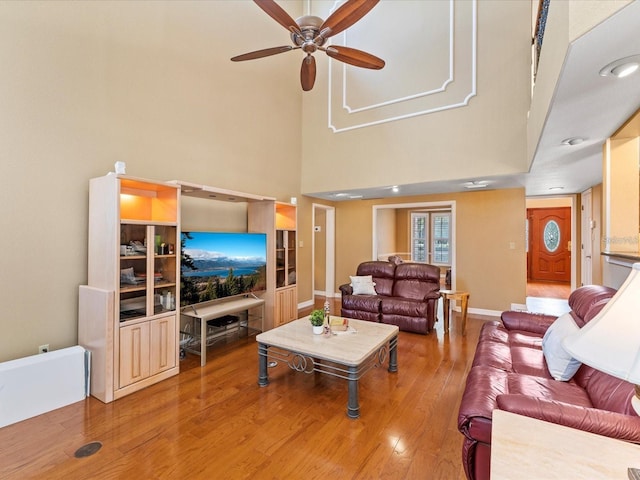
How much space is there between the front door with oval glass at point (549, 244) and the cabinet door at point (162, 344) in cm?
991

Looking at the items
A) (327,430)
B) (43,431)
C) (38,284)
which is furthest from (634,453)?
(38,284)

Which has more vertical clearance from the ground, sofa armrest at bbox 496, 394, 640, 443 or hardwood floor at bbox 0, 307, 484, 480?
sofa armrest at bbox 496, 394, 640, 443

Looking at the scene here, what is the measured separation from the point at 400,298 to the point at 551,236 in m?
7.09

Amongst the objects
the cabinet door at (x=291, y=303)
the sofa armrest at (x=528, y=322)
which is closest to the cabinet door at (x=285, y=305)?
the cabinet door at (x=291, y=303)

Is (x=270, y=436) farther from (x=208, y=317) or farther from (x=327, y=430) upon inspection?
(x=208, y=317)

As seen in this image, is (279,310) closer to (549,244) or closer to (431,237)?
(431,237)

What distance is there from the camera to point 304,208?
6062 mm

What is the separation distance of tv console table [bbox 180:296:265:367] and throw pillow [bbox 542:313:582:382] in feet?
10.4

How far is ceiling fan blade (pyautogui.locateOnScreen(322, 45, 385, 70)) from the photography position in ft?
9.55

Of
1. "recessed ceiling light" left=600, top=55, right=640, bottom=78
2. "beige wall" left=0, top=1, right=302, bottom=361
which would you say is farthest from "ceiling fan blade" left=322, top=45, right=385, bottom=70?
"beige wall" left=0, top=1, right=302, bottom=361

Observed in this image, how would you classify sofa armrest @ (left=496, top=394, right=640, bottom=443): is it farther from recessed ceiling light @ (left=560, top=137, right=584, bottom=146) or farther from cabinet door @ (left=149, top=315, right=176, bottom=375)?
cabinet door @ (left=149, top=315, right=176, bottom=375)

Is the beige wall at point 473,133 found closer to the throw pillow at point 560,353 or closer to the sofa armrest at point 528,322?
the sofa armrest at point 528,322

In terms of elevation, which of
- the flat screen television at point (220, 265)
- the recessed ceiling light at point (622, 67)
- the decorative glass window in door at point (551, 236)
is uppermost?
the recessed ceiling light at point (622, 67)

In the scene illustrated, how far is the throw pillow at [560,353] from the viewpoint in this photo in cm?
202
